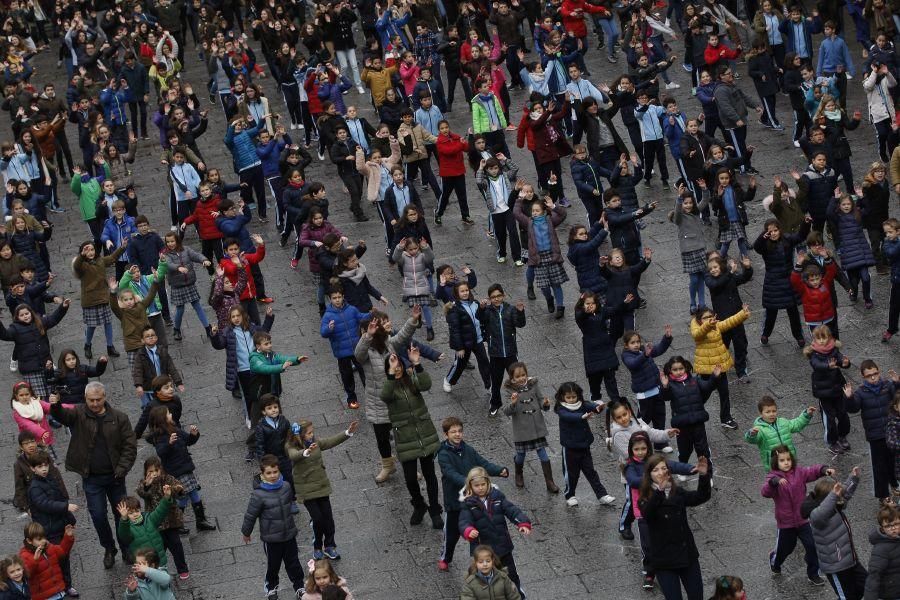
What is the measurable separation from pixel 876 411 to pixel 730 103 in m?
9.55

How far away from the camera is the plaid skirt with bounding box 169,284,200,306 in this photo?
19953mm

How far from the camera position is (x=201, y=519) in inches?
614

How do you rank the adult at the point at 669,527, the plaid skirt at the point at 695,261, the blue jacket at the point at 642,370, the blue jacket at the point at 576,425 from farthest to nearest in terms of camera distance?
the plaid skirt at the point at 695,261 < the blue jacket at the point at 642,370 < the blue jacket at the point at 576,425 < the adult at the point at 669,527

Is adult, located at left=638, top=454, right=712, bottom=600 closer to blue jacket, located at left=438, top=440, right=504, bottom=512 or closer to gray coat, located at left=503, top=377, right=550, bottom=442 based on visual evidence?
blue jacket, located at left=438, top=440, right=504, bottom=512

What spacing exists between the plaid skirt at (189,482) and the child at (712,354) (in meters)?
4.86

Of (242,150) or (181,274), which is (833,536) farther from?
(242,150)

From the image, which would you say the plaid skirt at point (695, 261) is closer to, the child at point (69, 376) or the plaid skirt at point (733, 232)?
the plaid skirt at point (733, 232)

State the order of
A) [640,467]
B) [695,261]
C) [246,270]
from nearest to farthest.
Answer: [640,467]
[246,270]
[695,261]

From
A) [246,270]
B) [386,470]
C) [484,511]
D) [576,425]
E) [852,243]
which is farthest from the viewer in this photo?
[246,270]

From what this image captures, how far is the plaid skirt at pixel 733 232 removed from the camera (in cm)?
2005

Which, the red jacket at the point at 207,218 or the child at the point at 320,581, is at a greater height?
the red jacket at the point at 207,218

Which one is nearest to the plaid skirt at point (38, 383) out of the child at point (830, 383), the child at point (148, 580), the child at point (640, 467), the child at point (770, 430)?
the child at point (148, 580)

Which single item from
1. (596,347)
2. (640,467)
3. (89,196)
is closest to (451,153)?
(89,196)

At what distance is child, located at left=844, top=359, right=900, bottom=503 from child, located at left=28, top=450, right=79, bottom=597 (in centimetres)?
668
